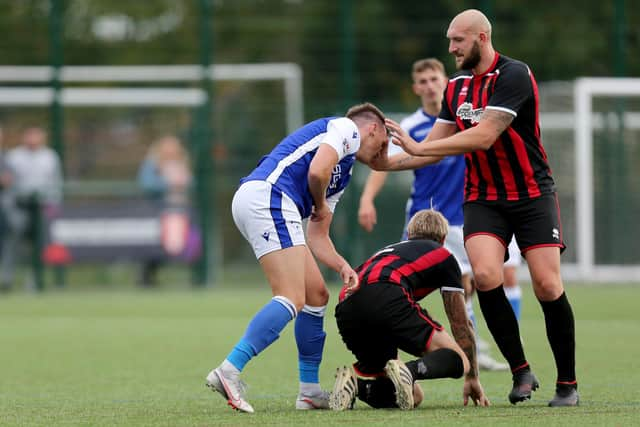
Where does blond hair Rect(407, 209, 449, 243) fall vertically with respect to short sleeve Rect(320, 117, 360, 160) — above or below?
below

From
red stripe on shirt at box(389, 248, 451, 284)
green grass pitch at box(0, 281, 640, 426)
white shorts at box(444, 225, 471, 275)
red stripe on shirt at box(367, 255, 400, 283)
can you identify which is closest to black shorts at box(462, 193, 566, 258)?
red stripe on shirt at box(389, 248, 451, 284)

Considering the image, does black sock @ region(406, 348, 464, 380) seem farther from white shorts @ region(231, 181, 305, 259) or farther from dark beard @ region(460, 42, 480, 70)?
dark beard @ region(460, 42, 480, 70)

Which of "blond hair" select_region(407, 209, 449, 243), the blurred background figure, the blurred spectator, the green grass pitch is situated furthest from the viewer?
the blurred background figure

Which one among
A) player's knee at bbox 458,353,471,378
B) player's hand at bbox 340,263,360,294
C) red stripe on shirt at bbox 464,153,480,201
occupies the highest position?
red stripe on shirt at bbox 464,153,480,201

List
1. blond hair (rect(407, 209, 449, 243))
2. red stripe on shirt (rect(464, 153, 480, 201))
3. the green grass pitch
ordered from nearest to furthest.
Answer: the green grass pitch
red stripe on shirt (rect(464, 153, 480, 201))
blond hair (rect(407, 209, 449, 243))

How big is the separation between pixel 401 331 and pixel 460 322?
0.45 meters

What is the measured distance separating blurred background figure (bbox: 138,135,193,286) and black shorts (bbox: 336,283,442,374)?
10769mm

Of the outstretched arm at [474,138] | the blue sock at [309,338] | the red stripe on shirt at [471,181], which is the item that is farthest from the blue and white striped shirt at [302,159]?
the red stripe on shirt at [471,181]

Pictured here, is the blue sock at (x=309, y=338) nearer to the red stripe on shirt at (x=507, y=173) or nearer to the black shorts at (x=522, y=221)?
the black shorts at (x=522, y=221)

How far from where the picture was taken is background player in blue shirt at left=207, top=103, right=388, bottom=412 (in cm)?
635

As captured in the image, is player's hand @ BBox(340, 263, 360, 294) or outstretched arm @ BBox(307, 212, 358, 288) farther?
outstretched arm @ BBox(307, 212, 358, 288)

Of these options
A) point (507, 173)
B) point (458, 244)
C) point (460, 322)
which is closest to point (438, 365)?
point (460, 322)

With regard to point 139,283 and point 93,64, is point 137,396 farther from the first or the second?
point 93,64

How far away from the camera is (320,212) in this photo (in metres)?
6.68
